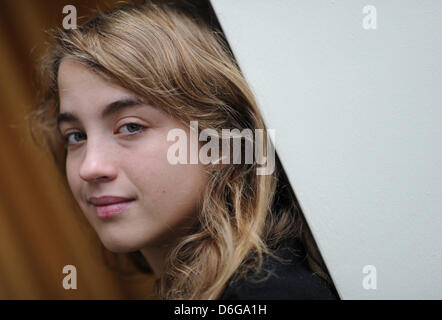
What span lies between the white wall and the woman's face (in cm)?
24

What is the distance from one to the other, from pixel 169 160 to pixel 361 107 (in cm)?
43

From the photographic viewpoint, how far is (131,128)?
36.8 inches

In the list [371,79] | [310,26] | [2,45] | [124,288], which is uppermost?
[2,45]

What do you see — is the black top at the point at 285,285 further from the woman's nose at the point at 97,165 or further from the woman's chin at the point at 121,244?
the woman's nose at the point at 97,165

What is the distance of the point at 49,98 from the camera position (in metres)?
1.28

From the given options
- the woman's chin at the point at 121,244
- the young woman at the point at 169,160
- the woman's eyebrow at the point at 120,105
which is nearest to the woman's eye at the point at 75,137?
the young woman at the point at 169,160

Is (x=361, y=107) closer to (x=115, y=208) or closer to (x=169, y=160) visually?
(x=169, y=160)

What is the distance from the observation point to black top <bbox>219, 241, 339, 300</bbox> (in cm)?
78

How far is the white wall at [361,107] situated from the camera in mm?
889

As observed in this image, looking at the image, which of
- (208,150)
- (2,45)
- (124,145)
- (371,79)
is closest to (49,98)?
(2,45)

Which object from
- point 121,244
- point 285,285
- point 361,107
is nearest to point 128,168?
point 121,244

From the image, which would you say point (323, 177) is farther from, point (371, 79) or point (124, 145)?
point (124, 145)
